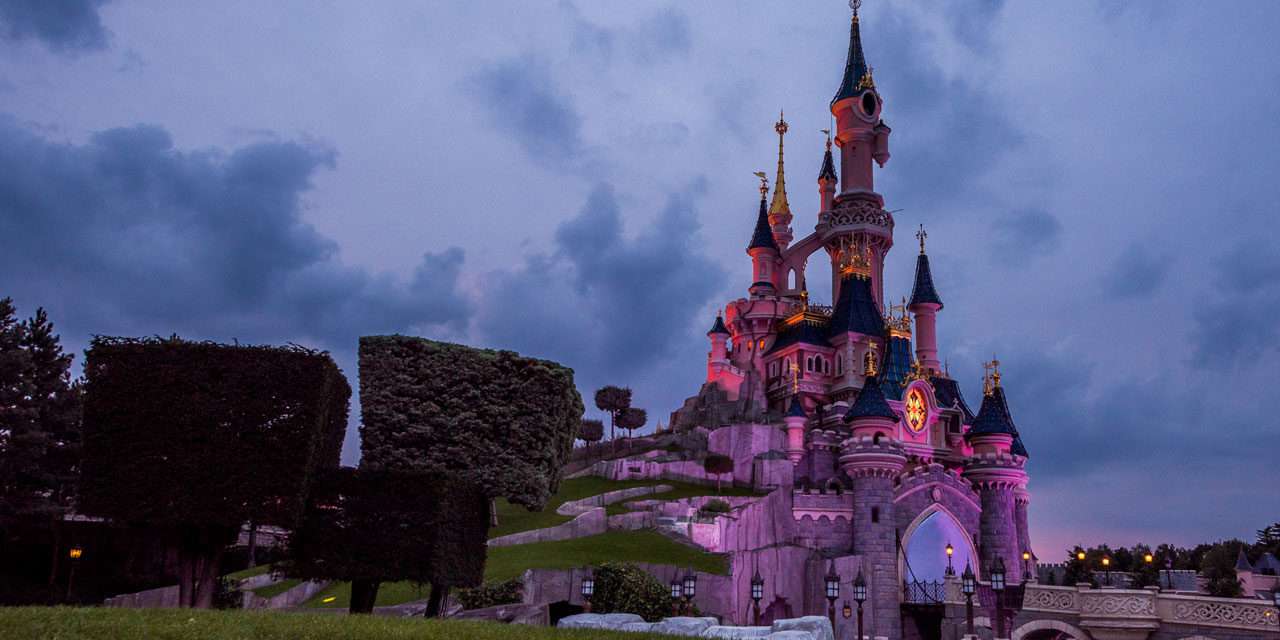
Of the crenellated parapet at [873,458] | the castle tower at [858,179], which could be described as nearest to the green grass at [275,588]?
the crenellated parapet at [873,458]

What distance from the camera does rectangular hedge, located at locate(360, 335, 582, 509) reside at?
26.7 metres

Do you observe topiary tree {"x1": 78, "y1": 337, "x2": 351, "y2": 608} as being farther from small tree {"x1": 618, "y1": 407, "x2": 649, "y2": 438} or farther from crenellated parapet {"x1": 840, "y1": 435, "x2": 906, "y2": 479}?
small tree {"x1": 618, "y1": 407, "x2": 649, "y2": 438}

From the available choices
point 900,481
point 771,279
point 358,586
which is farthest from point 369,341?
point 771,279

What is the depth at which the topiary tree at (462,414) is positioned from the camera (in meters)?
26.7

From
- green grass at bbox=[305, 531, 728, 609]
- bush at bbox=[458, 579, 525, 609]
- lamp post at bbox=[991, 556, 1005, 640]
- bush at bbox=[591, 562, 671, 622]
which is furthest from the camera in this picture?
green grass at bbox=[305, 531, 728, 609]

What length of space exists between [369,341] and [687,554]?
2658 cm

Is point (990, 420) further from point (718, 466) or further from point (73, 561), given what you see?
point (73, 561)

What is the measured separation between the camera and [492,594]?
3400 cm

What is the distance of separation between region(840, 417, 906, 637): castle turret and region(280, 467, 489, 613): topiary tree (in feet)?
114

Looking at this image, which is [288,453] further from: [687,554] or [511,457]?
[687,554]

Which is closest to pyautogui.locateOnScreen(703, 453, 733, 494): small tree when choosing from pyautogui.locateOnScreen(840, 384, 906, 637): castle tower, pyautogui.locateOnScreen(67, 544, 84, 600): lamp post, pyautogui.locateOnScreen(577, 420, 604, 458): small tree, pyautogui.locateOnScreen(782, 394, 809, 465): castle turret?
pyautogui.locateOnScreen(782, 394, 809, 465): castle turret

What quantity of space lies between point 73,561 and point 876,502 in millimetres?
42244

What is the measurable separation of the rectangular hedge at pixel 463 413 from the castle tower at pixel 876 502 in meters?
31.4

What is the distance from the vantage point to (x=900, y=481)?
58875mm
